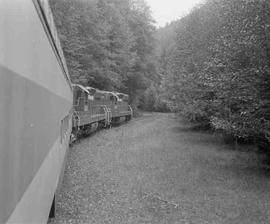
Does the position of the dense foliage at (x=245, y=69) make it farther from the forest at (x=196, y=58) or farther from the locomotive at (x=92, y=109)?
the locomotive at (x=92, y=109)

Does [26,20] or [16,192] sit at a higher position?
[26,20]

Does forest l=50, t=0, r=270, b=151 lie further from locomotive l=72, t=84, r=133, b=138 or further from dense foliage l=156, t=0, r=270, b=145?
locomotive l=72, t=84, r=133, b=138

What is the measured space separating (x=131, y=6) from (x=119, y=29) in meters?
13.6

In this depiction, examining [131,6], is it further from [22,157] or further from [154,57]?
[22,157]

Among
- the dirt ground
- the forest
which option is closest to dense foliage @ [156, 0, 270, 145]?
the forest

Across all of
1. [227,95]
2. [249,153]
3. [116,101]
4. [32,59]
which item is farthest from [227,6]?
[116,101]

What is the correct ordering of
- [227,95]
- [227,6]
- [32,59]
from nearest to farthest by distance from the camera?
1. [32,59]
2. [227,95]
3. [227,6]

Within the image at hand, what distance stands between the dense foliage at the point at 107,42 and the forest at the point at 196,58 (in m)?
0.07

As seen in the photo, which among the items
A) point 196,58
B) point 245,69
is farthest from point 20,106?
point 196,58

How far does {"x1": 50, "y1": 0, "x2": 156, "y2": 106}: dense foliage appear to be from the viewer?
2378cm

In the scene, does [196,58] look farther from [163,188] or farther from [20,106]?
[20,106]

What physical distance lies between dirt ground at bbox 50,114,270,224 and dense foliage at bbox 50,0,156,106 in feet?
40.8

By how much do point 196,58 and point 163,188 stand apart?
13.2 metres

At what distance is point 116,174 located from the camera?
401 inches
